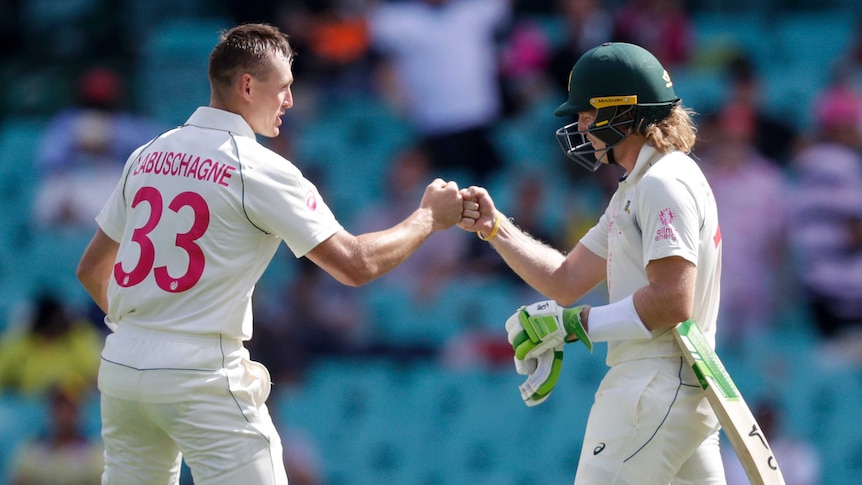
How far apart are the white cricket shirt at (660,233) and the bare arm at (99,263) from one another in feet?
6.17

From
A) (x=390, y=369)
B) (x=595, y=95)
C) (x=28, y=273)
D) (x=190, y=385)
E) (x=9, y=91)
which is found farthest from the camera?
(x=9, y=91)

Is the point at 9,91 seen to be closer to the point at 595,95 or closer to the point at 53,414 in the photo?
the point at 53,414

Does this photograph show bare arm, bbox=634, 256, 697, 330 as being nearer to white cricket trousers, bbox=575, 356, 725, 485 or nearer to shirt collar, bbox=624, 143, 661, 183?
white cricket trousers, bbox=575, 356, 725, 485

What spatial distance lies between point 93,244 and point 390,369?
420 cm

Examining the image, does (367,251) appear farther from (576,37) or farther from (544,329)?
(576,37)

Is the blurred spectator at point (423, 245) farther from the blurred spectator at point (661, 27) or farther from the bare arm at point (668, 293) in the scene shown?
the bare arm at point (668, 293)

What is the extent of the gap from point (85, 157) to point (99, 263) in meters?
5.34

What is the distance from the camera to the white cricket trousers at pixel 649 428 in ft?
15.3

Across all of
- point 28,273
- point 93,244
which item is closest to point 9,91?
point 28,273

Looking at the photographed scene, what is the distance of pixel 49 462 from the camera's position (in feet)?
27.3

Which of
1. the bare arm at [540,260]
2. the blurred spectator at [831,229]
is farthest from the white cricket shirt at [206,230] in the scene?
the blurred spectator at [831,229]

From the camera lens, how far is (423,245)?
9.54 m

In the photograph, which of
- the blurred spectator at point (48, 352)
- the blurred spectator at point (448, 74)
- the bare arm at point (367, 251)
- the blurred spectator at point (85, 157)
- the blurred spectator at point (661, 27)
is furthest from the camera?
the blurred spectator at point (661, 27)

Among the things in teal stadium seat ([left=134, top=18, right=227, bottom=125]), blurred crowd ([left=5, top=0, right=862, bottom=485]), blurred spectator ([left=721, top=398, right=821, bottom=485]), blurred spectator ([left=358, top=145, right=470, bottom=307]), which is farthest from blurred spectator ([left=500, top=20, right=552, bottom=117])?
blurred spectator ([left=721, top=398, right=821, bottom=485])
